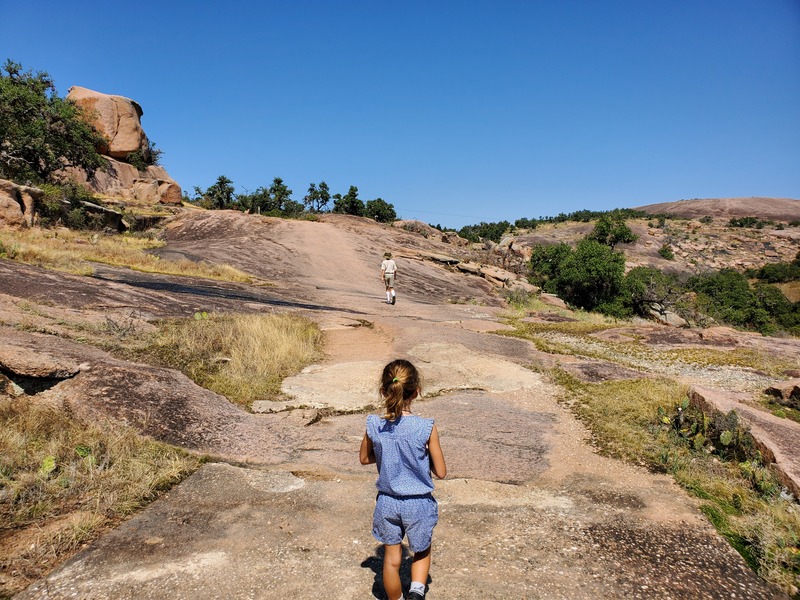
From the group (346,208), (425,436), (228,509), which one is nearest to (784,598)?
(425,436)

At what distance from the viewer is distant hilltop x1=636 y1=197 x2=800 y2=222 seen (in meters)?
86.0

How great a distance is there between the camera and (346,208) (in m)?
48.2

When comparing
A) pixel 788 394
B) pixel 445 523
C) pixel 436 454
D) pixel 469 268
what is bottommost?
pixel 445 523

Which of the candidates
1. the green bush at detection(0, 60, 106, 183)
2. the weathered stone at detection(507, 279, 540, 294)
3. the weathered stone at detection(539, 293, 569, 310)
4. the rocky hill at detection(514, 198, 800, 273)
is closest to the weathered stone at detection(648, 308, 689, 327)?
the weathered stone at detection(539, 293, 569, 310)

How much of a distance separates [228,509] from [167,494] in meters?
0.60

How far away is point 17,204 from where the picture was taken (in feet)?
57.4

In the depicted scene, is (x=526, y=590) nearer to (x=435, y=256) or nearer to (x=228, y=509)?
(x=228, y=509)

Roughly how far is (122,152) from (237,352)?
3974cm

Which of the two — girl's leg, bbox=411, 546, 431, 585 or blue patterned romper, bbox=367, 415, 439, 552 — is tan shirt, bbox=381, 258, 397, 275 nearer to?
blue patterned romper, bbox=367, 415, 439, 552

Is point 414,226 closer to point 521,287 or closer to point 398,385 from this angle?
point 521,287

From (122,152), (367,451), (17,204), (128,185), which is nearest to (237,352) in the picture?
(367,451)

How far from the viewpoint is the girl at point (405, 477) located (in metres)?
2.65

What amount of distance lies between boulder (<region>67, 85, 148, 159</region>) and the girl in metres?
43.7

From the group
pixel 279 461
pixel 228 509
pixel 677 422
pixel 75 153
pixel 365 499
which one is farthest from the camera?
pixel 75 153
